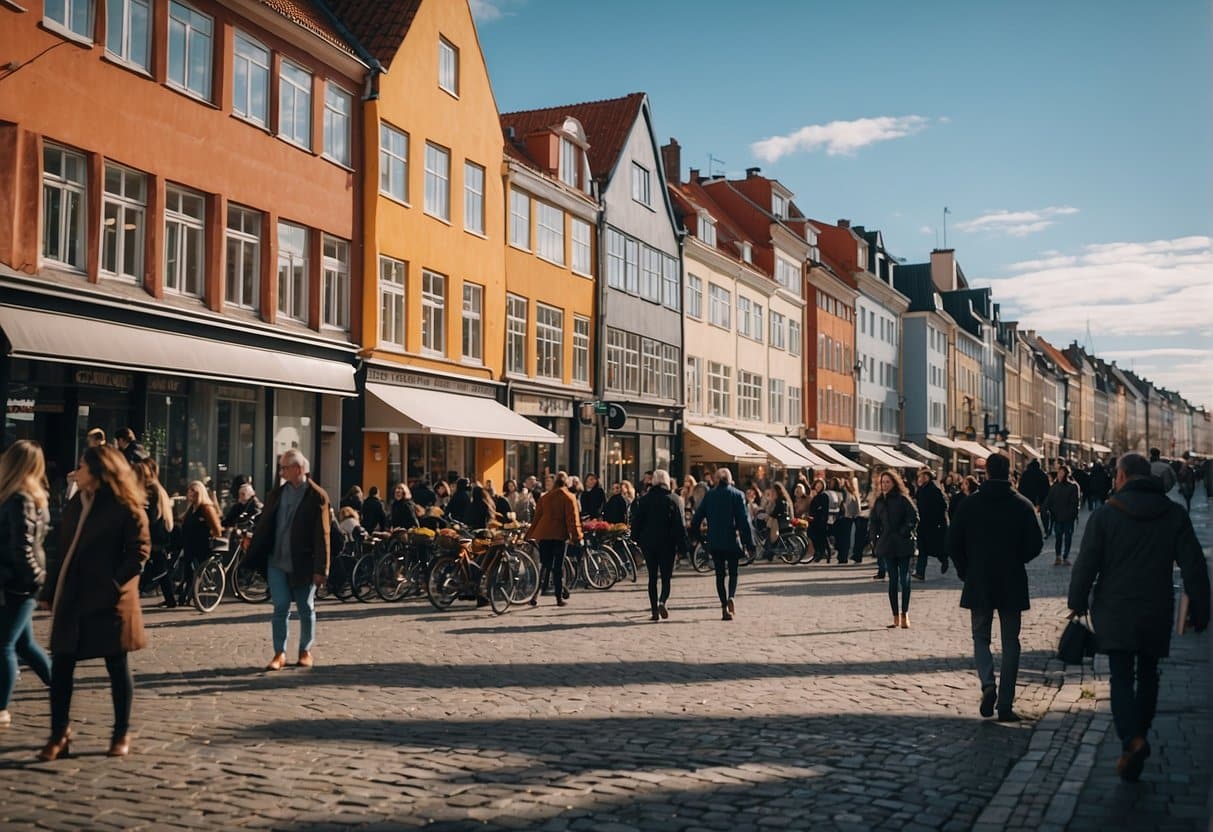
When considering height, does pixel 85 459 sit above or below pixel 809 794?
above

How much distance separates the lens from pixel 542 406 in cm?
3416

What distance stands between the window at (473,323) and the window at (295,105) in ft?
22.3

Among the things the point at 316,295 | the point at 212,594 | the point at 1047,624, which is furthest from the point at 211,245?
the point at 1047,624

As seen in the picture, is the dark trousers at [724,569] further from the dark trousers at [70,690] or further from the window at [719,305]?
the window at [719,305]

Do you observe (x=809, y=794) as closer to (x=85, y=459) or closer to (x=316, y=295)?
(x=85, y=459)

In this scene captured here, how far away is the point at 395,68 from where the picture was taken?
89.6 feet

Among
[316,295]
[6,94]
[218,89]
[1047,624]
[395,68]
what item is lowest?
[1047,624]

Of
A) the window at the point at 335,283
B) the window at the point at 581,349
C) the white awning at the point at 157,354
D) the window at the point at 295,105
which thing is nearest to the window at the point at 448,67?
the window at the point at 295,105

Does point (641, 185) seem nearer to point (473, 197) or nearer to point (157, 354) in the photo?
point (473, 197)

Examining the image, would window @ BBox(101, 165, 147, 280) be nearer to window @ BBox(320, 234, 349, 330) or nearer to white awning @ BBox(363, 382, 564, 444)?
window @ BBox(320, 234, 349, 330)

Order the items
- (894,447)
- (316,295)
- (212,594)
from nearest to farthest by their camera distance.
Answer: (212,594) < (316,295) < (894,447)

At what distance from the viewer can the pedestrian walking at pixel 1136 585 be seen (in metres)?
7.34

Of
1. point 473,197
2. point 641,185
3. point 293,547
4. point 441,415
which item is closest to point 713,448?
point 641,185

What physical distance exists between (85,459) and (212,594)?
9.37m
